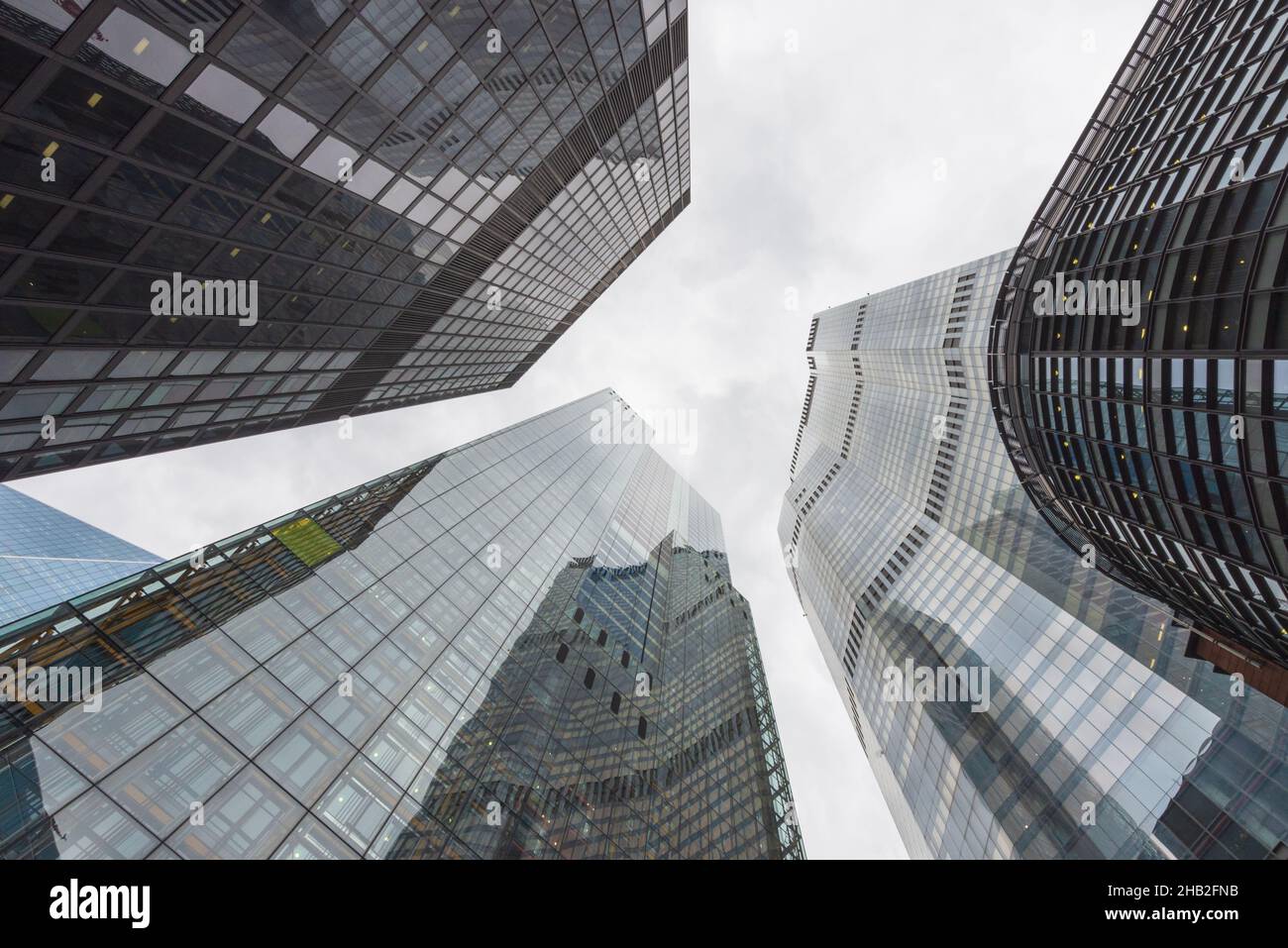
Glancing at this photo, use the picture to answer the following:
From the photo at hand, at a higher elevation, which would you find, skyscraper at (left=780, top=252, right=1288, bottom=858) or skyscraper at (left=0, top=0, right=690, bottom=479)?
skyscraper at (left=0, top=0, right=690, bottom=479)

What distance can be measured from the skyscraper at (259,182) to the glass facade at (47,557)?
211 feet

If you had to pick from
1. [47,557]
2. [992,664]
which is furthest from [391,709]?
[47,557]

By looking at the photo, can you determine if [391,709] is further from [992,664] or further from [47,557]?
[47,557]

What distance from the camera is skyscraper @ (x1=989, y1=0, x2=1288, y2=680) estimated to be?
1928 cm

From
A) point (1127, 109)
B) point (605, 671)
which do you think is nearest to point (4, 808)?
point (605, 671)

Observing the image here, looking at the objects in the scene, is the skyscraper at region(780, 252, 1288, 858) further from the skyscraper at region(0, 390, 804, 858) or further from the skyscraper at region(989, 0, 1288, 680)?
the skyscraper at region(0, 390, 804, 858)

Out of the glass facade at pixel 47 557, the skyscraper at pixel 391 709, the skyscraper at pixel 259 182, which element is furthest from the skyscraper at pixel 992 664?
the glass facade at pixel 47 557

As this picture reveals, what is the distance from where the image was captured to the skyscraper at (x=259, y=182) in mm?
12609

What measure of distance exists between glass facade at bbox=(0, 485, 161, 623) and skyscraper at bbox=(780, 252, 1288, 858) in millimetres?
95647

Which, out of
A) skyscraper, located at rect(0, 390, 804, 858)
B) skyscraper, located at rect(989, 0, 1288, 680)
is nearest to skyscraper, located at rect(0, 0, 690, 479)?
skyscraper, located at rect(0, 390, 804, 858)

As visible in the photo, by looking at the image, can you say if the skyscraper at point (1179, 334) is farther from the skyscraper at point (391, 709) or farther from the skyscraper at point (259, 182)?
the skyscraper at point (391, 709)

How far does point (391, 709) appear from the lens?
60.3 feet
